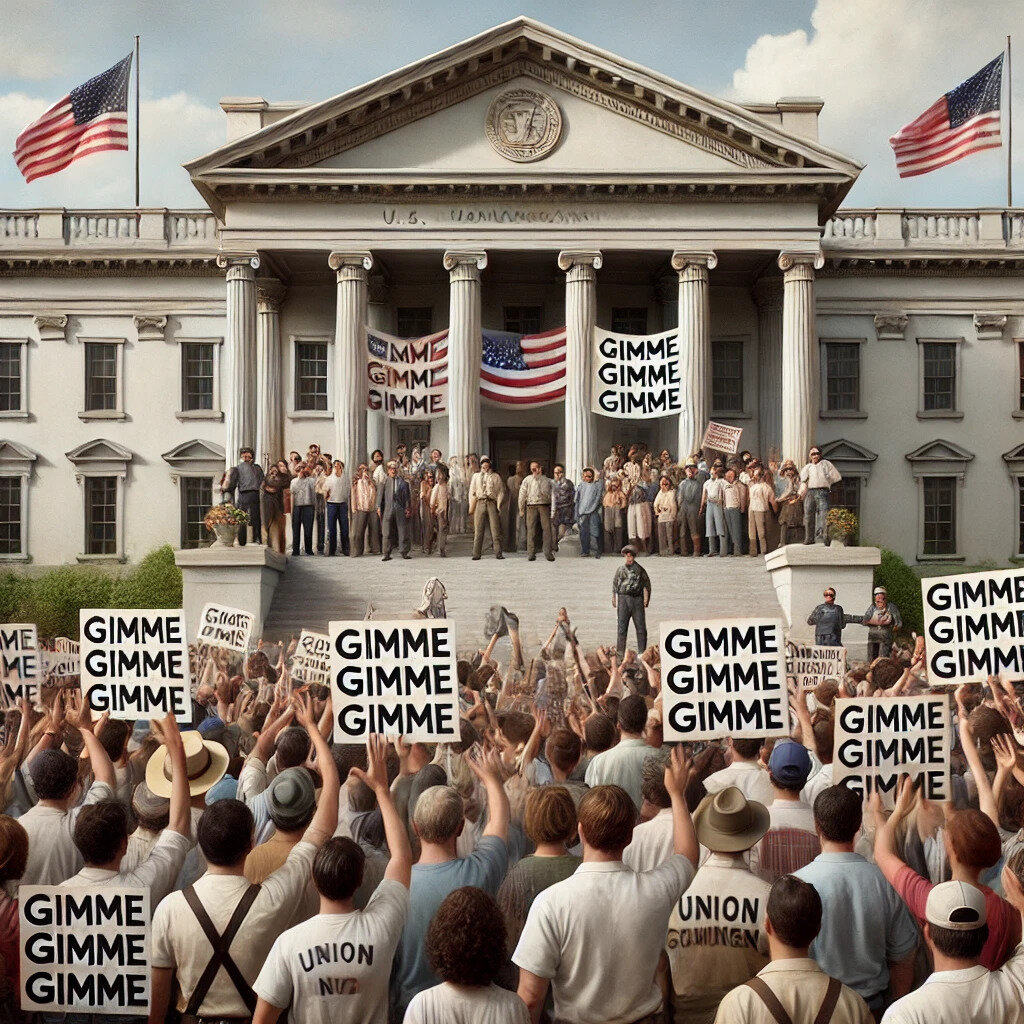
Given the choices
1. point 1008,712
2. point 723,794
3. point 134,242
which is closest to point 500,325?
point 134,242

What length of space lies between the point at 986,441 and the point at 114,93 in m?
26.3

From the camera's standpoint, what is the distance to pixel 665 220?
1500 inches

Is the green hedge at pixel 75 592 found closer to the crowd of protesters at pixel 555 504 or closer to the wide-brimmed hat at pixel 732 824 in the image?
the crowd of protesters at pixel 555 504

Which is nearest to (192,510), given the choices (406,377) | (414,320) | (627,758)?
(414,320)

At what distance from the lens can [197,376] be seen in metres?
44.4

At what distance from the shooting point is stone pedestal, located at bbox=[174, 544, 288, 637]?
101 feet

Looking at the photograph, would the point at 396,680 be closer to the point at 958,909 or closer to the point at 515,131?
the point at 958,909

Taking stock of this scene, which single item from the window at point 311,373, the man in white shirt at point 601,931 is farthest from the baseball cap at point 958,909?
the window at point 311,373

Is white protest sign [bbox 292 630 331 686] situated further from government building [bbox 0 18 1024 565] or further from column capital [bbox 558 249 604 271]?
column capital [bbox 558 249 604 271]

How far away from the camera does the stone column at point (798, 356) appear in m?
37.3

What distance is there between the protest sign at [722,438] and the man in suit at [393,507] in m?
7.78

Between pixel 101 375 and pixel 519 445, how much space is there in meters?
12.7

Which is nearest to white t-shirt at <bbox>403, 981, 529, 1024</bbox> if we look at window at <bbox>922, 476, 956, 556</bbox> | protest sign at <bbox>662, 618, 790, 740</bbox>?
protest sign at <bbox>662, 618, 790, 740</bbox>

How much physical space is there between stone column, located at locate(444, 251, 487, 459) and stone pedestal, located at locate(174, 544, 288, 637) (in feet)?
23.2
